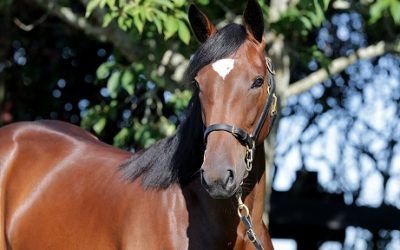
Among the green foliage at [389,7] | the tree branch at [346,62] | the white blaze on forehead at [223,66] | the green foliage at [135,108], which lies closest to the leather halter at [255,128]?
the white blaze on forehead at [223,66]

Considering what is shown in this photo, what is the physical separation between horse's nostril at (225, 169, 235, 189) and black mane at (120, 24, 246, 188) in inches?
18.4

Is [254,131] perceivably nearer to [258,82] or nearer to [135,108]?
[258,82]

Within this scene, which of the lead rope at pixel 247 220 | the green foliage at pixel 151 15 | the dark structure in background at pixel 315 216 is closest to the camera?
the lead rope at pixel 247 220

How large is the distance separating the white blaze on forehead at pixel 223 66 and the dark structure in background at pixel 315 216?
497 cm

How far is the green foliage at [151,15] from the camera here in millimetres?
5785

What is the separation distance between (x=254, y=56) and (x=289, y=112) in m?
4.79

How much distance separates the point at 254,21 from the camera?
418 cm

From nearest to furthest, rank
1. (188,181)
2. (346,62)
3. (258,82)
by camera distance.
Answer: (258,82)
(188,181)
(346,62)

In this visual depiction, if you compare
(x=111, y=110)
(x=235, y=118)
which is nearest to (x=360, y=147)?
(x=111, y=110)

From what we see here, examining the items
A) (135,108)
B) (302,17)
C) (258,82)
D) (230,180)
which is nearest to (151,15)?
(302,17)

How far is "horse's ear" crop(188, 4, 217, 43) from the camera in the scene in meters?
4.23

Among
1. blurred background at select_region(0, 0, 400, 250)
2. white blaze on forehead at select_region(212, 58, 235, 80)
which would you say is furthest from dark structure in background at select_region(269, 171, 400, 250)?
white blaze on forehead at select_region(212, 58, 235, 80)

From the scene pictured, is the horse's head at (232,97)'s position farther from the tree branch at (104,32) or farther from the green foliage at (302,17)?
the tree branch at (104,32)

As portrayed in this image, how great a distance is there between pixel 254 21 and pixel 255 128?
1.63ft
